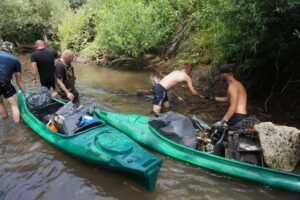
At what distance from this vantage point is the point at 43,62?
8.57 meters

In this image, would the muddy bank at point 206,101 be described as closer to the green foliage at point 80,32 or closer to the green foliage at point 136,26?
the green foliage at point 136,26

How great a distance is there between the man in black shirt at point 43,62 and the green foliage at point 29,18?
65.5 ft

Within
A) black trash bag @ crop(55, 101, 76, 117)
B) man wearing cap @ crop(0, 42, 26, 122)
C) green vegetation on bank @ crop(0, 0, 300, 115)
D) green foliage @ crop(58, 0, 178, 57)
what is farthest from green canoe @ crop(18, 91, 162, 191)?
green foliage @ crop(58, 0, 178, 57)

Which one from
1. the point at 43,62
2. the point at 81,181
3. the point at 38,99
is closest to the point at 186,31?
the point at 43,62

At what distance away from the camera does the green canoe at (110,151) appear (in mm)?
5336

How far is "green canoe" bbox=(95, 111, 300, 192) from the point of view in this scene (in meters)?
5.40

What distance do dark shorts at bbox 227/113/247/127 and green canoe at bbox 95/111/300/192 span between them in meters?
1.10

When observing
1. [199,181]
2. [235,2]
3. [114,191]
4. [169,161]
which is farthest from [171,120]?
Result: [235,2]

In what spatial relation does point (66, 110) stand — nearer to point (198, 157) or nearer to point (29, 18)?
point (198, 157)

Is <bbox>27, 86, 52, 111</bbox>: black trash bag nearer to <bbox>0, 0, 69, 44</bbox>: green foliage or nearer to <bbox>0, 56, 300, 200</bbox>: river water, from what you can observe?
<bbox>0, 56, 300, 200</bbox>: river water

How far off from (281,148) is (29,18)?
1036 inches

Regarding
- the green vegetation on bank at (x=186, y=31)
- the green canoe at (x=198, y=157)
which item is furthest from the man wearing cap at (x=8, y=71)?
the green vegetation on bank at (x=186, y=31)

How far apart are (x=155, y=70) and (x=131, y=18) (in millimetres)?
2618

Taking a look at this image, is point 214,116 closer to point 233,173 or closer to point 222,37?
point 222,37
